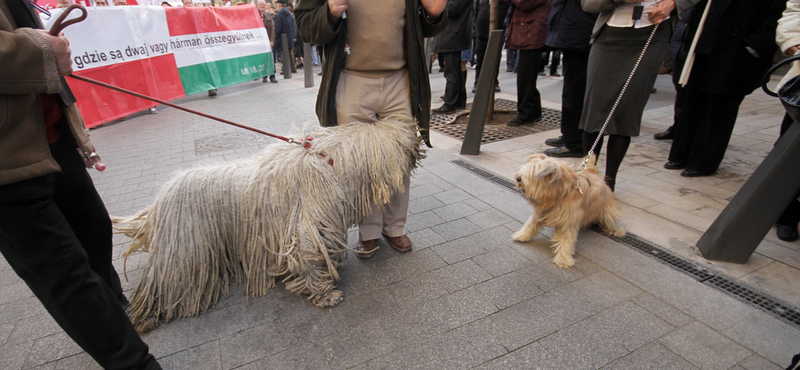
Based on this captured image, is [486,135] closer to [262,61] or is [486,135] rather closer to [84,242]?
[84,242]

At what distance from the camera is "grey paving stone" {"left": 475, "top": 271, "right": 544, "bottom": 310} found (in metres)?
2.42

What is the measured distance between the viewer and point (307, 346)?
6.89 ft

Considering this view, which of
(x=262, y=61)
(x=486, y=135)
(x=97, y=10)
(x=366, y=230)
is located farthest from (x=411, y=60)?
(x=262, y=61)

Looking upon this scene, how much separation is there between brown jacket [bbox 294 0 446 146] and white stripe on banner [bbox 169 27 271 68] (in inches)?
308

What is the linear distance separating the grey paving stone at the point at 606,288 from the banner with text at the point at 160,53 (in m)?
7.94

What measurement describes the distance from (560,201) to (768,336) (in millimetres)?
1298

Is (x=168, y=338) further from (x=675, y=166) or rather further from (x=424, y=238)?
(x=675, y=166)

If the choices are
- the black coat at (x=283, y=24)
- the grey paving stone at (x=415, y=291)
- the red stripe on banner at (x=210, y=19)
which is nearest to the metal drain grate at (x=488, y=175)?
the grey paving stone at (x=415, y=291)

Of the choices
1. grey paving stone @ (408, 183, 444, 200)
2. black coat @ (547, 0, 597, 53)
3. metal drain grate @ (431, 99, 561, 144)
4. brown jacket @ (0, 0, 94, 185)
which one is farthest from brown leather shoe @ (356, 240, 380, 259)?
black coat @ (547, 0, 597, 53)

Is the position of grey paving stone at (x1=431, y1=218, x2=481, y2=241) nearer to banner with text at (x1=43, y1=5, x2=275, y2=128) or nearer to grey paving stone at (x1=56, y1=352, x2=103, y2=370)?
grey paving stone at (x1=56, y1=352, x2=103, y2=370)

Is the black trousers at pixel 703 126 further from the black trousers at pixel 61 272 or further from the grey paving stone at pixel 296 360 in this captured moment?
the black trousers at pixel 61 272

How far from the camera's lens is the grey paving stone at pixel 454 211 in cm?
348

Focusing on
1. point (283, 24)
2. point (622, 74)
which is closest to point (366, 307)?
point (622, 74)

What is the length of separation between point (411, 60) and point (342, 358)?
1.87 meters
